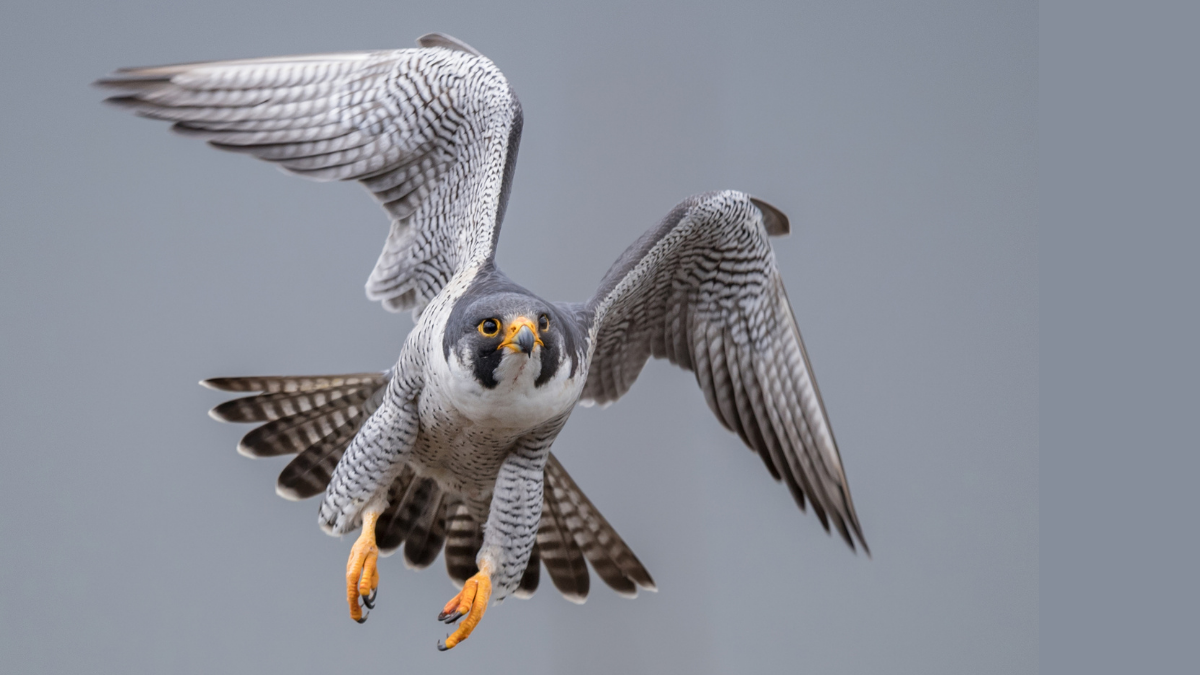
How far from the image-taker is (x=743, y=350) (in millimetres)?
2529

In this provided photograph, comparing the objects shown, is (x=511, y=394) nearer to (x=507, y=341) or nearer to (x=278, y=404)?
(x=507, y=341)

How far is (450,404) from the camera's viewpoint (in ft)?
6.22

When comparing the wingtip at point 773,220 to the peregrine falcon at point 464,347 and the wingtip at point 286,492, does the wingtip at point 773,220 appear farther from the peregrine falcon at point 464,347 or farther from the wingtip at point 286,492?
the wingtip at point 286,492

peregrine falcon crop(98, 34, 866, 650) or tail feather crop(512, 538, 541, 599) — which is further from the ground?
peregrine falcon crop(98, 34, 866, 650)

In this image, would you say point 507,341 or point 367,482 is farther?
point 367,482

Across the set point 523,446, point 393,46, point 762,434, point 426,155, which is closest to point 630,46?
point 393,46

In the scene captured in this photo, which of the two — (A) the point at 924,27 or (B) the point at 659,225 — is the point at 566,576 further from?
(A) the point at 924,27

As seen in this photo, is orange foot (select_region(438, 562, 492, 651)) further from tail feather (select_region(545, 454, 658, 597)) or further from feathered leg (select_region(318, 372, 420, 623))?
tail feather (select_region(545, 454, 658, 597))

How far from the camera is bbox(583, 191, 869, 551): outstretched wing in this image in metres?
2.42

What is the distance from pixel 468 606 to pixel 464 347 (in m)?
0.54

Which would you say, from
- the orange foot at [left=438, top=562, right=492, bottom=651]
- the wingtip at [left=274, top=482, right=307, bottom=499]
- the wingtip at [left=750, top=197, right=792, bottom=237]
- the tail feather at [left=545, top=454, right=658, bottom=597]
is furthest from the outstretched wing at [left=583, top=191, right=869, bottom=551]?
the wingtip at [left=274, top=482, right=307, bottom=499]

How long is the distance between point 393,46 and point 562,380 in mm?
1707

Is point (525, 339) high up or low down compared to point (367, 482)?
up

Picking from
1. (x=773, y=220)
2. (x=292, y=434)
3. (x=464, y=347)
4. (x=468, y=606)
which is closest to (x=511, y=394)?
(x=464, y=347)
